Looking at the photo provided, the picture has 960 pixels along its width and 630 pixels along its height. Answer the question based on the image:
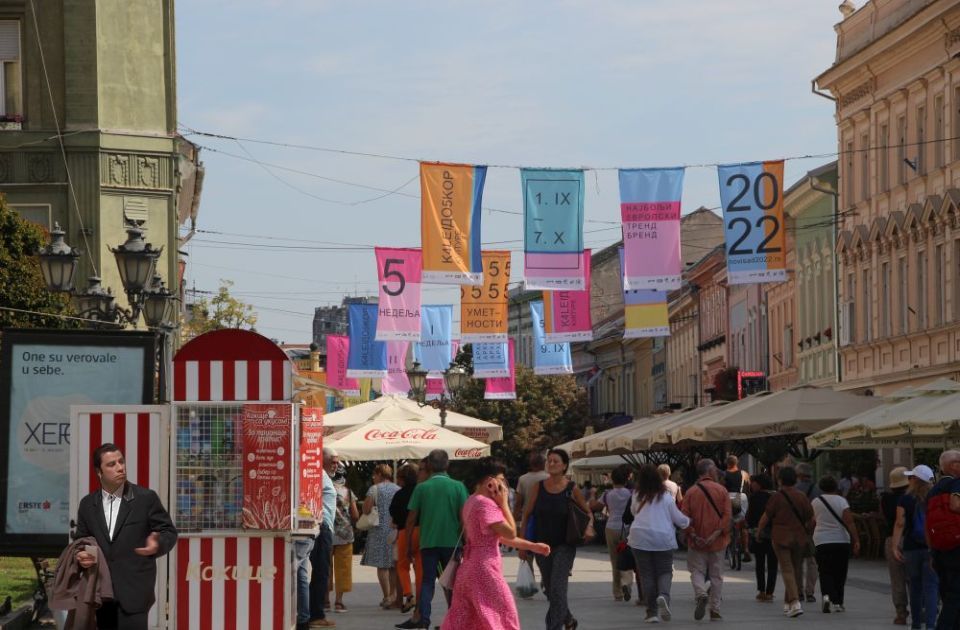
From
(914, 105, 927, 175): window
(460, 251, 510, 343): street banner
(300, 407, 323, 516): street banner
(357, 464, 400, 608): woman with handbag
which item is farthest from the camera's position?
(914, 105, 927, 175): window

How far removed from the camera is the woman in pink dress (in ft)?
Result: 46.7

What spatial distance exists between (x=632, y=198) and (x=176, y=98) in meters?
13.2

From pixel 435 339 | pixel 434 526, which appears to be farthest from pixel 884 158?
pixel 434 526

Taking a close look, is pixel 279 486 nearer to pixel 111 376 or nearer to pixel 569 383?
pixel 111 376

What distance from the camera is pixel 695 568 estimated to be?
20500 millimetres

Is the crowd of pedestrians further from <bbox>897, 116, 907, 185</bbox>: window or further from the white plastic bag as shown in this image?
<bbox>897, 116, 907, 185</bbox>: window

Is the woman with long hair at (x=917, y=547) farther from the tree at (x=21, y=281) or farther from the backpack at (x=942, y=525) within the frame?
the tree at (x=21, y=281)

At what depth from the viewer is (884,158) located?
4828cm

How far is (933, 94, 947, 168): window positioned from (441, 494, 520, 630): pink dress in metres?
30.7

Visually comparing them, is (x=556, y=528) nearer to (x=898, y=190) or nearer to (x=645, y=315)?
(x=645, y=315)

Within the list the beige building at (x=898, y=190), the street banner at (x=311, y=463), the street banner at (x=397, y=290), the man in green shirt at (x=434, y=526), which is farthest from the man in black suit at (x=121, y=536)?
the beige building at (x=898, y=190)

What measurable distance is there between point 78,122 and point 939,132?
1891 cm

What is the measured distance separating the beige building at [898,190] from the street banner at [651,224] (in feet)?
41.6

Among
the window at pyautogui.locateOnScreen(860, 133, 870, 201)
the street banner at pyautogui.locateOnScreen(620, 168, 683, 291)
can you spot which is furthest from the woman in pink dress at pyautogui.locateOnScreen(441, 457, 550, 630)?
the window at pyautogui.locateOnScreen(860, 133, 870, 201)
